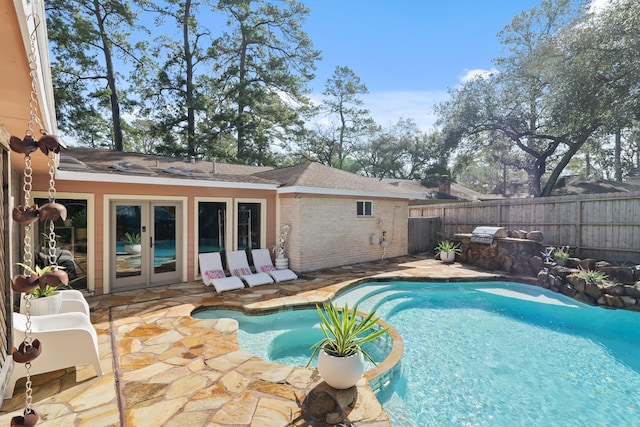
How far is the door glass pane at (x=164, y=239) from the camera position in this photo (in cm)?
793

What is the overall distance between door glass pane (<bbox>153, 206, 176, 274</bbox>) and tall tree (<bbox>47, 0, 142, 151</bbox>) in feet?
41.0

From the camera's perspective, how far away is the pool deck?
3117mm

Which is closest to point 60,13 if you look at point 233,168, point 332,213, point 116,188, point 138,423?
point 233,168

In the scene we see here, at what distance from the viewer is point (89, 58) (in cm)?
1717

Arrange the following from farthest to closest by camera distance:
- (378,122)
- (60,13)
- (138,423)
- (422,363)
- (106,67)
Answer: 1. (378,122)
2. (106,67)
3. (60,13)
4. (422,363)
5. (138,423)

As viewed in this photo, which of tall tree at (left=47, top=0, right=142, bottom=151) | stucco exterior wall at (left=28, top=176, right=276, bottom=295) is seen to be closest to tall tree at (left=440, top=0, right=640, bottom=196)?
stucco exterior wall at (left=28, top=176, right=276, bottom=295)

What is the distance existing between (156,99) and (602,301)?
23439 millimetres

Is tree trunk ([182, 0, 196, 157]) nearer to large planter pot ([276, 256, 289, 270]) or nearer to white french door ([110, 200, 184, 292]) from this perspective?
white french door ([110, 200, 184, 292])

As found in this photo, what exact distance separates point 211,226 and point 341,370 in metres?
6.54

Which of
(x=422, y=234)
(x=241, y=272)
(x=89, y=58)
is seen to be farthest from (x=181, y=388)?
(x=89, y=58)

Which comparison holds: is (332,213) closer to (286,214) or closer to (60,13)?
(286,214)

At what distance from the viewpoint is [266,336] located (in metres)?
5.72

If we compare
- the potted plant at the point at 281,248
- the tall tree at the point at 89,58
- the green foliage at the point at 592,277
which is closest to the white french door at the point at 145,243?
the potted plant at the point at 281,248

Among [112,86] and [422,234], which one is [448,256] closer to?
[422,234]
